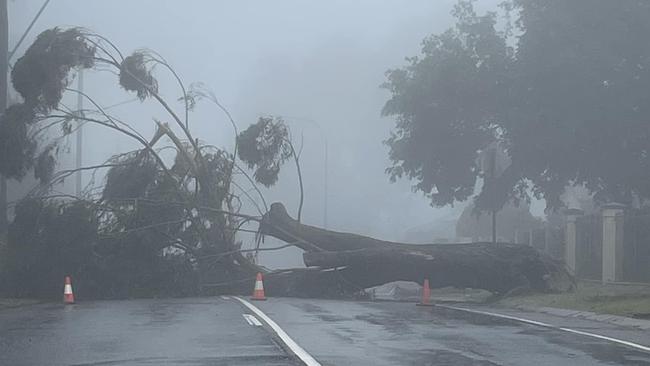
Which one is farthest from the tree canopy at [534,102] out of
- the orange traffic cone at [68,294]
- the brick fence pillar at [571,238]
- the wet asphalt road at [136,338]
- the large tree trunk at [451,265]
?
the wet asphalt road at [136,338]

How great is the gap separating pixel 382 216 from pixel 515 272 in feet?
143

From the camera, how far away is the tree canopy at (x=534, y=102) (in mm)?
35656

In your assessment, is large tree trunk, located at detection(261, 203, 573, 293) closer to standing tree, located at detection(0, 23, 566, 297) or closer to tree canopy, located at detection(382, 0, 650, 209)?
standing tree, located at detection(0, 23, 566, 297)

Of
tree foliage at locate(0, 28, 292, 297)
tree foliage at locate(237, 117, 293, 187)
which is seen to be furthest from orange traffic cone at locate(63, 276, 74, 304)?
tree foliage at locate(237, 117, 293, 187)

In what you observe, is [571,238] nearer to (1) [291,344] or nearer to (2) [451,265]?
(2) [451,265]

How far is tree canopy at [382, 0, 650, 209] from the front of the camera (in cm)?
3566

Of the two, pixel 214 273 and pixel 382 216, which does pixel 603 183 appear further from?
pixel 382 216

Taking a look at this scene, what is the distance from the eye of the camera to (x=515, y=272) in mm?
28938

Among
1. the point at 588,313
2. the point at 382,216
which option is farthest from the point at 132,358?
the point at 382,216

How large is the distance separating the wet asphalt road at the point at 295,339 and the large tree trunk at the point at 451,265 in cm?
739

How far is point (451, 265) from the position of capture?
29.1 meters

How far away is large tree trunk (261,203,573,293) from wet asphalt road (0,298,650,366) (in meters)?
7.39

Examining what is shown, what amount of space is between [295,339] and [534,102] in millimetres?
23498

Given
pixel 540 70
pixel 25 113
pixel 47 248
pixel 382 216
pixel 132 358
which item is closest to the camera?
pixel 132 358
